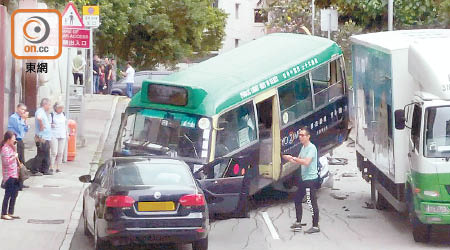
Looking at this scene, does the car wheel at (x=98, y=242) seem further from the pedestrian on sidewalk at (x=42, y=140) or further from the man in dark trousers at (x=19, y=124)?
the pedestrian on sidewalk at (x=42, y=140)

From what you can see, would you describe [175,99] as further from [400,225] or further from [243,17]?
[243,17]

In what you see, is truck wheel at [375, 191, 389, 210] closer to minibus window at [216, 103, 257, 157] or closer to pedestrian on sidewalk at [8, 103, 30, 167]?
minibus window at [216, 103, 257, 157]

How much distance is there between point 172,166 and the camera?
15164 mm

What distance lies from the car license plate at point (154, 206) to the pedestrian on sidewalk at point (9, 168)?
3.44 m

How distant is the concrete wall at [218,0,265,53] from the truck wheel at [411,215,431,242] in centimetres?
7218

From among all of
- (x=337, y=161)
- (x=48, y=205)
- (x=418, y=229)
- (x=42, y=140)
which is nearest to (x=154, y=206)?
(x=418, y=229)

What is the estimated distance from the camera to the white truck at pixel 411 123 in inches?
619

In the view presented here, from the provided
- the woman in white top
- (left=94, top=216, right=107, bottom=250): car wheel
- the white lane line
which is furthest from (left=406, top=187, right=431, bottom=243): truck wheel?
the woman in white top

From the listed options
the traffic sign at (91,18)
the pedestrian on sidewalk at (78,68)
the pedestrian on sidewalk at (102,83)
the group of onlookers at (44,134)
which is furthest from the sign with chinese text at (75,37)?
the pedestrian on sidewalk at (102,83)

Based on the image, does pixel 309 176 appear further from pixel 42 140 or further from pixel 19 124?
pixel 42 140

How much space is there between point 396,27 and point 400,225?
1432 cm

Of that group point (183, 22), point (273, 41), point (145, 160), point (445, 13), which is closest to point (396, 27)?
point (445, 13)

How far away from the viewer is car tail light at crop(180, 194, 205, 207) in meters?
14.4

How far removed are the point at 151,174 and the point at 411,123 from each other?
4.21m
